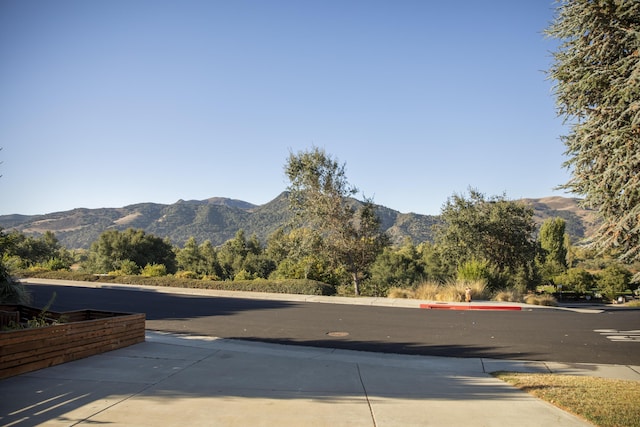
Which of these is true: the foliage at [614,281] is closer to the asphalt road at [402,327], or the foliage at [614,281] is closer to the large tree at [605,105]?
the asphalt road at [402,327]

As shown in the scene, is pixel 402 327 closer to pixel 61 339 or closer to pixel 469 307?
pixel 469 307

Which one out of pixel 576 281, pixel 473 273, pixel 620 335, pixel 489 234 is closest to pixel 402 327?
pixel 620 335

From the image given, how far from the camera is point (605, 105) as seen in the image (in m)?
8.00

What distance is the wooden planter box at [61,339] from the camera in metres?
7.21

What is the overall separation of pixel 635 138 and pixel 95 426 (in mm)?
8787

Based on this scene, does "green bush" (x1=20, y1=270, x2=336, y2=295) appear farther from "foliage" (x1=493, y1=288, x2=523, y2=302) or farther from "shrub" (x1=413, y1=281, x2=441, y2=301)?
"foliage" (x1=493, y1=288, x2=523, y2=302)

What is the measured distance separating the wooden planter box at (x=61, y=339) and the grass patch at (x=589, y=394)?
7.90 meters

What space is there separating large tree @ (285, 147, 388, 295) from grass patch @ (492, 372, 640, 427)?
63.0 feet

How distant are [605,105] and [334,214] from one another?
19842 mm

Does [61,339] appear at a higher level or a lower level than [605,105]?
lower

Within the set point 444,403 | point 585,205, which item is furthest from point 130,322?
point 585,205

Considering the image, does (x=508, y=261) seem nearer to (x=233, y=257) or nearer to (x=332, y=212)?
(x=332, y=212)

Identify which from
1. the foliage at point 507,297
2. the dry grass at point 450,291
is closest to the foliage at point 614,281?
the foliage at point 507,297

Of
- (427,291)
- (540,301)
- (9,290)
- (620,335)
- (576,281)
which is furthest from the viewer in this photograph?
(576,281)
